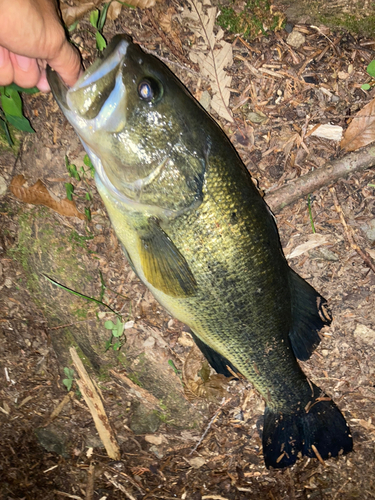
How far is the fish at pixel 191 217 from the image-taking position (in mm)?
1931

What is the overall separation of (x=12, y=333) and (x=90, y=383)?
0.91 m

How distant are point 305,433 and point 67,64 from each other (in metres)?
3.50

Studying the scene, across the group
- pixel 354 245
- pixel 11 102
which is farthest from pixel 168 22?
pixel 354 245

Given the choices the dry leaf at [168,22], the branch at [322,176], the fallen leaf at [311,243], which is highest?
the dry leaf at [168,22]

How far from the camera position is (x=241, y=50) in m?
2.83

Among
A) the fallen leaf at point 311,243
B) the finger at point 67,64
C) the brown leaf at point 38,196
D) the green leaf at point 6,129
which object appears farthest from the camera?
the fallen leaf at point 311,243

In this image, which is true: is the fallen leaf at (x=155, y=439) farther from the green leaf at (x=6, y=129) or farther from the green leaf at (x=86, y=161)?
the green leaf at (x=6, y=129)

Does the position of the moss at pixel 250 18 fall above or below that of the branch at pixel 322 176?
above

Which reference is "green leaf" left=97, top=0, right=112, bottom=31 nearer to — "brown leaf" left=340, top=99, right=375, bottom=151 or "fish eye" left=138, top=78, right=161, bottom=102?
"fish eye" left=138, top=78, right=161, bottom=102

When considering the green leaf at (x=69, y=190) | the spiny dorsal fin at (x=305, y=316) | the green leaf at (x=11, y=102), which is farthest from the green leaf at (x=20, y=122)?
the spiny dorsal fin at (x=305, y=316)

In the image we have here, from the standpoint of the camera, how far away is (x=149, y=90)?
1913 mm

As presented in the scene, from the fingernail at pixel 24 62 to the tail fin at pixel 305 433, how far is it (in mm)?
3313

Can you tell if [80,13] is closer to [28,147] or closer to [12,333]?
[28,147]

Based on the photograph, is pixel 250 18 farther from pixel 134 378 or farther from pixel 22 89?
pixel 134 378
